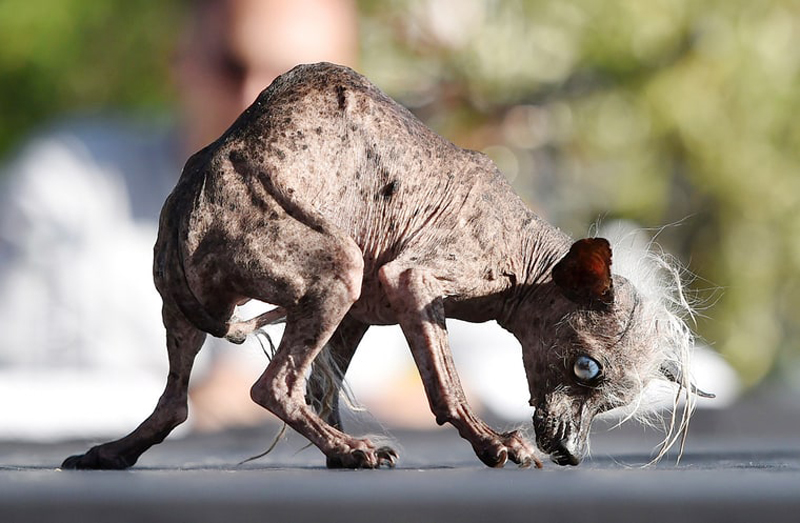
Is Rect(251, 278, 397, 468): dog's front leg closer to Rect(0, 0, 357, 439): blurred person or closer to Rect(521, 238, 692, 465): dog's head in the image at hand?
Rect(521, 238, 692, 465): dog's head

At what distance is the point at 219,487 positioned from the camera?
1741 millimetres

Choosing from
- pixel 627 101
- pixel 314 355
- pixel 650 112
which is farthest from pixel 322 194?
pixel 627 101

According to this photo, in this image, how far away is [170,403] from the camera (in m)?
2.68

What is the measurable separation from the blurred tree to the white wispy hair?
6924 millimetres

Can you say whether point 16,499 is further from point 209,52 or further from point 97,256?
point 97,256

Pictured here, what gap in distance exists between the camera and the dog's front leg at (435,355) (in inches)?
101

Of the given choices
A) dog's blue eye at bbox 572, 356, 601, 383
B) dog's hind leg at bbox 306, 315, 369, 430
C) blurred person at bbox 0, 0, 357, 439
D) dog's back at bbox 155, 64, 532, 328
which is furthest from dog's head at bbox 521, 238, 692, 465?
blurred person at bbox 0, 0, 357, 439

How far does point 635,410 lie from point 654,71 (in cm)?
804

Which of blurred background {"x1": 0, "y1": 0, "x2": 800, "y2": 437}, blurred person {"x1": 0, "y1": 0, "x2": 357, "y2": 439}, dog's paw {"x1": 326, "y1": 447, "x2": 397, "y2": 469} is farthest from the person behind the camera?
blurred background {"x1": 0, "y1": 0, "x2": 800, "y2": 437}

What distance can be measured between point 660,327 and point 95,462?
1.31 meters

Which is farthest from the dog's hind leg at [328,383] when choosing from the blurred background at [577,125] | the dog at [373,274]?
the blurred background at [577,125]

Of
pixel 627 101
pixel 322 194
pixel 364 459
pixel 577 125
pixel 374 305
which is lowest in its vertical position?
pixel 364 459

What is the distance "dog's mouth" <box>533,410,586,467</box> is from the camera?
8.91 ft

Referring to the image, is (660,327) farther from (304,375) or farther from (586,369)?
(304,375)
